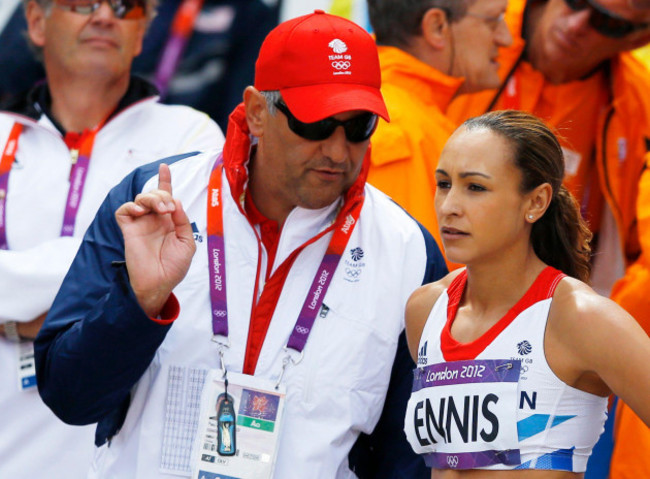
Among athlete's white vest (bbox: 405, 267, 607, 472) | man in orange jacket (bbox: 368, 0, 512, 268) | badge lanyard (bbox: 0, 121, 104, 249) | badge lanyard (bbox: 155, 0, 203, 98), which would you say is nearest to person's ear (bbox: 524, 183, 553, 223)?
athlete's white vest (bbox: 405, 267, 607, 472)

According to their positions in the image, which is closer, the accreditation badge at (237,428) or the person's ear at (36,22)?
Answer: the accreditation badge at (237,428)

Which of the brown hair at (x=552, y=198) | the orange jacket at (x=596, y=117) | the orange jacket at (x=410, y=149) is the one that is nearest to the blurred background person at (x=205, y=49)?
the orange jacket at (x=596, y=117)

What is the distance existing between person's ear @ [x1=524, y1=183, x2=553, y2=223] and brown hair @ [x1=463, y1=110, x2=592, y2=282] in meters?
0.02

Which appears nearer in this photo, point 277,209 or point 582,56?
point 277,209

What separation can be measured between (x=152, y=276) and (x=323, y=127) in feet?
2.07


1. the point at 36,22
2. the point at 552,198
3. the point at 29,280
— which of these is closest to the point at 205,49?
the point at 36,22

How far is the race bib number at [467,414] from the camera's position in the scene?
2.76 meters

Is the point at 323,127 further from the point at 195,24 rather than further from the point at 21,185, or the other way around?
the point at 195,24

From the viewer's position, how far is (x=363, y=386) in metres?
3.12

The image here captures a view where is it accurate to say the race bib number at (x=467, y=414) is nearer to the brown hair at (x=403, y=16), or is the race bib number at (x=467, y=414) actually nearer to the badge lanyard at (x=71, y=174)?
the badge lanyard at (x=71, y=174)

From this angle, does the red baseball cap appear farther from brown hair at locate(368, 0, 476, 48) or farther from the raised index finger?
brown hair at locate(368, 0, 476, 48)

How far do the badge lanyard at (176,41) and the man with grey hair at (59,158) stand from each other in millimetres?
978

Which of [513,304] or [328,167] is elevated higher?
[328,167]

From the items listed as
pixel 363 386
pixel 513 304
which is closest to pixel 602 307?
pixel 513 304
